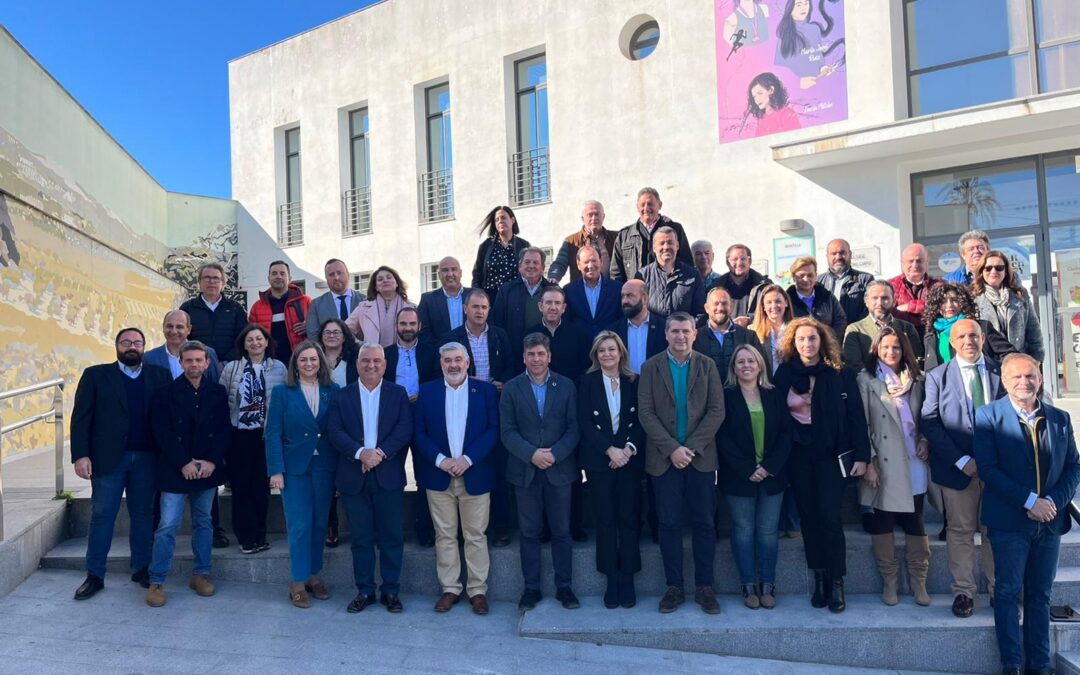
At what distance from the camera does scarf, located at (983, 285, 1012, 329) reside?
5.03m

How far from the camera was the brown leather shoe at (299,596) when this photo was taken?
5.06 m

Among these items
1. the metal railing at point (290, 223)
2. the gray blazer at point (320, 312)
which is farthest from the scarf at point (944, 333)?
the metal railing at point (290, 223)

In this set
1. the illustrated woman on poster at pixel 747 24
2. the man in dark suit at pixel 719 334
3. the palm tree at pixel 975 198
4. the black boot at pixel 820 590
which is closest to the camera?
the black boot at pixel 820 590

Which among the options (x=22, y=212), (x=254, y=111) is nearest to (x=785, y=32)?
(x=22, y=212)

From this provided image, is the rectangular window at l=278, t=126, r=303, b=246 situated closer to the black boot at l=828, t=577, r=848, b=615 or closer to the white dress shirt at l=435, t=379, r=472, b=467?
the white dress shirt at l=435, t=379, r=472, b=467

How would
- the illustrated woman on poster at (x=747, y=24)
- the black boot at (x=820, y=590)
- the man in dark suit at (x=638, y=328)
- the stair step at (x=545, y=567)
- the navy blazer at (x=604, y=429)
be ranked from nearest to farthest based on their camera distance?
the black boot at (x=820, y=590) → the navy blazer at (x=604, y=429) → the stair step at (x=545, y=567) → the man in dark suit at (x=638, y=328) → the illustrated woman on poster at (x=747, y=24)

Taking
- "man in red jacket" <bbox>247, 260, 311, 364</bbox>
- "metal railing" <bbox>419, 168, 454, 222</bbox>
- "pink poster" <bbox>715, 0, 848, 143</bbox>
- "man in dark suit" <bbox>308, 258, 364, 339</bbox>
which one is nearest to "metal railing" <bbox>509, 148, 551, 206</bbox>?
"metal railing" <bbox>419, 168, 454, 222</bbox>

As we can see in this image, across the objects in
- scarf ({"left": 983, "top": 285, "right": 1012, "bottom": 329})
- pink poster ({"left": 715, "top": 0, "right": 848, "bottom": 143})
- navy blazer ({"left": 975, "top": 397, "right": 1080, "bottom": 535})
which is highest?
pink poster ({"left": 715, "top": 0, "right": 848, "bottom": 143})

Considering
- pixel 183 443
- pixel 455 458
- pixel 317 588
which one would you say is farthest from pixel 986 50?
pixel 183 443

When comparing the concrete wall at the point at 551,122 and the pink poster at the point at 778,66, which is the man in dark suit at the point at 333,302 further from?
the pink poster at the point at 778,66

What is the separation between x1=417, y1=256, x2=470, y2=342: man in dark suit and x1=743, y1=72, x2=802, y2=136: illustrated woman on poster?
6324 mm

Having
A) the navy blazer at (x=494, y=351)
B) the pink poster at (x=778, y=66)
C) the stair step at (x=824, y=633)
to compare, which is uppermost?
the pink poster at (x=778, y=66)

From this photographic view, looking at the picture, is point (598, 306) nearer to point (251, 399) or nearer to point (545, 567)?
point (545, 567)

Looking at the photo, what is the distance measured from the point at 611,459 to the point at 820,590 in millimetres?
1606
